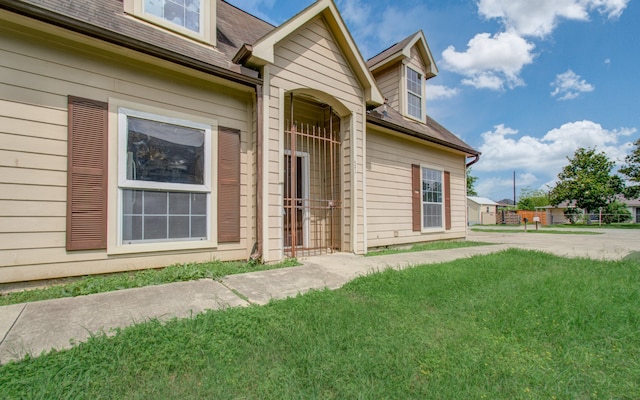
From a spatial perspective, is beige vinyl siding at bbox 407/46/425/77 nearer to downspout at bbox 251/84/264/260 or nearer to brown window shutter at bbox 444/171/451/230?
brown window shutter at bbox 444/171/451/230

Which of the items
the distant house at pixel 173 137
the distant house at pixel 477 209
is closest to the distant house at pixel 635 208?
the distant house at pixel 477 209

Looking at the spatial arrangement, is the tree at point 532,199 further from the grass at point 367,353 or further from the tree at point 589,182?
the grass at point 367,353

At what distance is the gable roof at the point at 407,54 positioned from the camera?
7723 millimetres

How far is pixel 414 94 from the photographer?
8.21 m

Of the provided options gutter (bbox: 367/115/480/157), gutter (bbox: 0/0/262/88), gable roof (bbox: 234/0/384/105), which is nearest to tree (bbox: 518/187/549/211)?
gutter (bbox: 367/115/480/157)

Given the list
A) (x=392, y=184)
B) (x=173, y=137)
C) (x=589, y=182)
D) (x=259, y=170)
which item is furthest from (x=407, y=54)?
(x=589, y=182)

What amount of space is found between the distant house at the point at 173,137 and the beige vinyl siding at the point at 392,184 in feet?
0.21

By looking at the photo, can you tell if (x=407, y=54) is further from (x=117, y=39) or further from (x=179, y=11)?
(x=117, y=39)

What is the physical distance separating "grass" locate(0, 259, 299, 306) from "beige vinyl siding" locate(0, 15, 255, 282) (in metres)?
0.15

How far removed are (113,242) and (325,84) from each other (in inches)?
159

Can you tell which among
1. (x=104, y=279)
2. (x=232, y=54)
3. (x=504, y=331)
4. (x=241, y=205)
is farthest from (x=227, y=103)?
(x=504, y=331)

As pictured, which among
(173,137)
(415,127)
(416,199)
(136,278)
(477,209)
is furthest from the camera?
(477,209)

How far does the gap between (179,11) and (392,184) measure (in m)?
5.34

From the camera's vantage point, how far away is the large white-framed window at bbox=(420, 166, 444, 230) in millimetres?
7766
